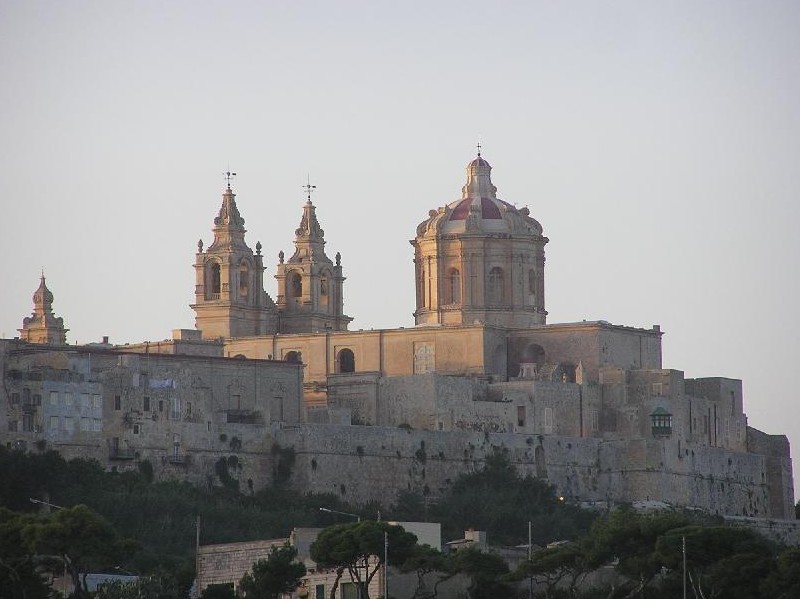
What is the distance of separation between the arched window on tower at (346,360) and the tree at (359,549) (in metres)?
31.1

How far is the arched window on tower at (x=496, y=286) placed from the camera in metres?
120

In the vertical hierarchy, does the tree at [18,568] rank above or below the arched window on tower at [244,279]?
below

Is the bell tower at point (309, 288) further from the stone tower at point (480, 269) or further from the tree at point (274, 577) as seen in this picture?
the tree at point (274, 577)

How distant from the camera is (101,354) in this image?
357ft

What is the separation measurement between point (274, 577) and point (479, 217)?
3590 centimetres

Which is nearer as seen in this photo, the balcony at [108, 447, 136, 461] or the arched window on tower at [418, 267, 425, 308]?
the balcony at [108, 447, 136, 461]

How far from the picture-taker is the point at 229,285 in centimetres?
12119

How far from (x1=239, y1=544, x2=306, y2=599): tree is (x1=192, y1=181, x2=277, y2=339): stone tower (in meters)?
33.1

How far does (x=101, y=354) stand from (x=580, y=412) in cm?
1648

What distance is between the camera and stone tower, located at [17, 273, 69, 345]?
124m

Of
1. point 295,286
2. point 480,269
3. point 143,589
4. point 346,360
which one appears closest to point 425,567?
point 143,589

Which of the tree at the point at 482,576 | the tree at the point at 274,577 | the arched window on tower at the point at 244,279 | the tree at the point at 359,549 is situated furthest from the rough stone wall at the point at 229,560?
the arched window on tower at the point at 244,279

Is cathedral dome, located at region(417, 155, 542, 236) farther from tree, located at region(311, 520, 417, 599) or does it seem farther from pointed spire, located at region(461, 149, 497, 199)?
tree, located at region(311, 520, 417, 599)

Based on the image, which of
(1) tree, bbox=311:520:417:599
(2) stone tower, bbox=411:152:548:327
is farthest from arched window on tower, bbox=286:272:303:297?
(1) tree, bbox=311:520:417:599
